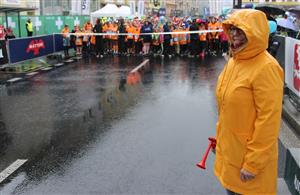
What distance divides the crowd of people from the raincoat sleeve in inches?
740

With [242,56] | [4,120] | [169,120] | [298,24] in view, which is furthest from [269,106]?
[298,24]

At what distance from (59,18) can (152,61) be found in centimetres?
1420

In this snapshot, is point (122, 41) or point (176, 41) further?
point (122, 41)

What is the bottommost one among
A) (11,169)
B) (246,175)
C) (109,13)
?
(11,169)

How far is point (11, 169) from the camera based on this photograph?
571cm

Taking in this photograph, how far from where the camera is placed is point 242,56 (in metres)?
2.89

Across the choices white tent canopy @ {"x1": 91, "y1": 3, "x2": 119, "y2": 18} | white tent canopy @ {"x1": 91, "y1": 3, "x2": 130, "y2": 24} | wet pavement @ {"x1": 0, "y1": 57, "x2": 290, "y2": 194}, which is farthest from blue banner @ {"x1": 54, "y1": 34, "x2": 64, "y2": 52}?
white tent canopy @ {"x1": 91, "y1": 3, "x2": 119, "y2": 18}

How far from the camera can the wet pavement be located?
521cm

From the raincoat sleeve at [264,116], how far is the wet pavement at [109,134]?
6.88 ft

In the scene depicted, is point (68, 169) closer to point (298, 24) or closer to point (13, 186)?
point (13, 186)

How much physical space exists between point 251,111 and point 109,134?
4775mm

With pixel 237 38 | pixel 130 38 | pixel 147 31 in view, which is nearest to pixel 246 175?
pixel 237 38

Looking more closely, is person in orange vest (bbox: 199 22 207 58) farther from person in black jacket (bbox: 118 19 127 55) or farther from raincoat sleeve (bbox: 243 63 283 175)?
raincoat sleeve (bbox: 243 63 283 175)

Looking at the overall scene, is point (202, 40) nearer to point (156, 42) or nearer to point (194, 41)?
point (194, 41)
